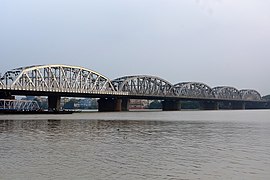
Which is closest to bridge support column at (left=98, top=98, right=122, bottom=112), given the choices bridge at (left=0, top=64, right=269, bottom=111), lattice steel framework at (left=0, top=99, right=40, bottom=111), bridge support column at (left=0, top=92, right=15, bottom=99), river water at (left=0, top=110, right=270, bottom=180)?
bridge at (left=0, top=64, right=269, bottom=111)

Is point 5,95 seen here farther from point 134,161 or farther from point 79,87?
point 134,161

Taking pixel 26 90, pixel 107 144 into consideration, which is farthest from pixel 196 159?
pixel 26 90

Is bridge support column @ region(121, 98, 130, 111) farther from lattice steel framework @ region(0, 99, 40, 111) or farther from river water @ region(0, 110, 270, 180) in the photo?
river water @ region(0, 110, 270, 180)

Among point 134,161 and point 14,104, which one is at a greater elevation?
point 14,104

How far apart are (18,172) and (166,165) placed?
→ 286 inches

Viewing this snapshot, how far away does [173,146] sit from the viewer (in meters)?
28.5

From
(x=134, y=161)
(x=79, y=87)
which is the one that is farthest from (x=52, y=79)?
(x=134, y=161)

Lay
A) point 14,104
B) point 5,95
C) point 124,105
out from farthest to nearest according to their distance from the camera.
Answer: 1. point 124,105
2. point 14,104
3. point 5,95

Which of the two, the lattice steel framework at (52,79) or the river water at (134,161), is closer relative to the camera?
the river water at (134,161)

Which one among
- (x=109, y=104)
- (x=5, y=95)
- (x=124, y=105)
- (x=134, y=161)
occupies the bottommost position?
(x=134, y=161)

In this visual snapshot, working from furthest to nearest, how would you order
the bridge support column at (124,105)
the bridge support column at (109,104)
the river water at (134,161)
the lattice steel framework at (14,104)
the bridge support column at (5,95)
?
the bridge support column at (124,105), the bridge support column at (109,104), the bridge support column at (5,95), the lattice steel framework at (14,104), the river water at (134,161)

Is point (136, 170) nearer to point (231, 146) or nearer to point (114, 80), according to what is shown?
point (231, 146)

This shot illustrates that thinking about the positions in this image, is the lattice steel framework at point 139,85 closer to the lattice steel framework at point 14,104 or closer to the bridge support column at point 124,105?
the bridge support column at point 124,105

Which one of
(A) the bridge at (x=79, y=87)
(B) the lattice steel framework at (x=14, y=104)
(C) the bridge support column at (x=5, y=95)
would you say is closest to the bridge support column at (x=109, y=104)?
(A) the bridge at (x=79, y=87)
